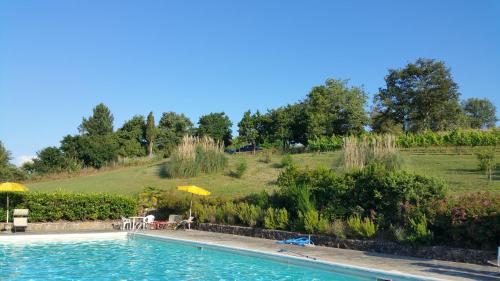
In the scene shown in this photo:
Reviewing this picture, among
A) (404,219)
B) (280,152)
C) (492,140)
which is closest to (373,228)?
(404,219)

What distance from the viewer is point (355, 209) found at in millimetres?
12258

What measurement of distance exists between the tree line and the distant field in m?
18.0

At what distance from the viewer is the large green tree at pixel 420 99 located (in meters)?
51.2

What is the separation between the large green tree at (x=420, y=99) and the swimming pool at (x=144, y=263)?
4434 centimetres

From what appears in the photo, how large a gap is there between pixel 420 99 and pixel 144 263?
46897mm

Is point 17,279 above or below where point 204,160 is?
below

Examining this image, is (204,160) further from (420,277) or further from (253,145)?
(253,145)

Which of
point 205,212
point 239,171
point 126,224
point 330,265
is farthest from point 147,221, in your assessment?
point 330,265

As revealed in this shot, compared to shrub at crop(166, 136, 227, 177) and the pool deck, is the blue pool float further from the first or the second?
shrub at crop(166, 136, 227, 177)

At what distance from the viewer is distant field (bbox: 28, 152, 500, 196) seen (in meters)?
17.9

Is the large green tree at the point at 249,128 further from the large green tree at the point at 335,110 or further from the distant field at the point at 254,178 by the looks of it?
the distant field at the point at 254,178

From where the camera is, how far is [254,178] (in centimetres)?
2477

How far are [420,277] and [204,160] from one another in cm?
1836

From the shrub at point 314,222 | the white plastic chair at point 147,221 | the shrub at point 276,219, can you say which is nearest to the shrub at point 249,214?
the shrub at point 276,219
